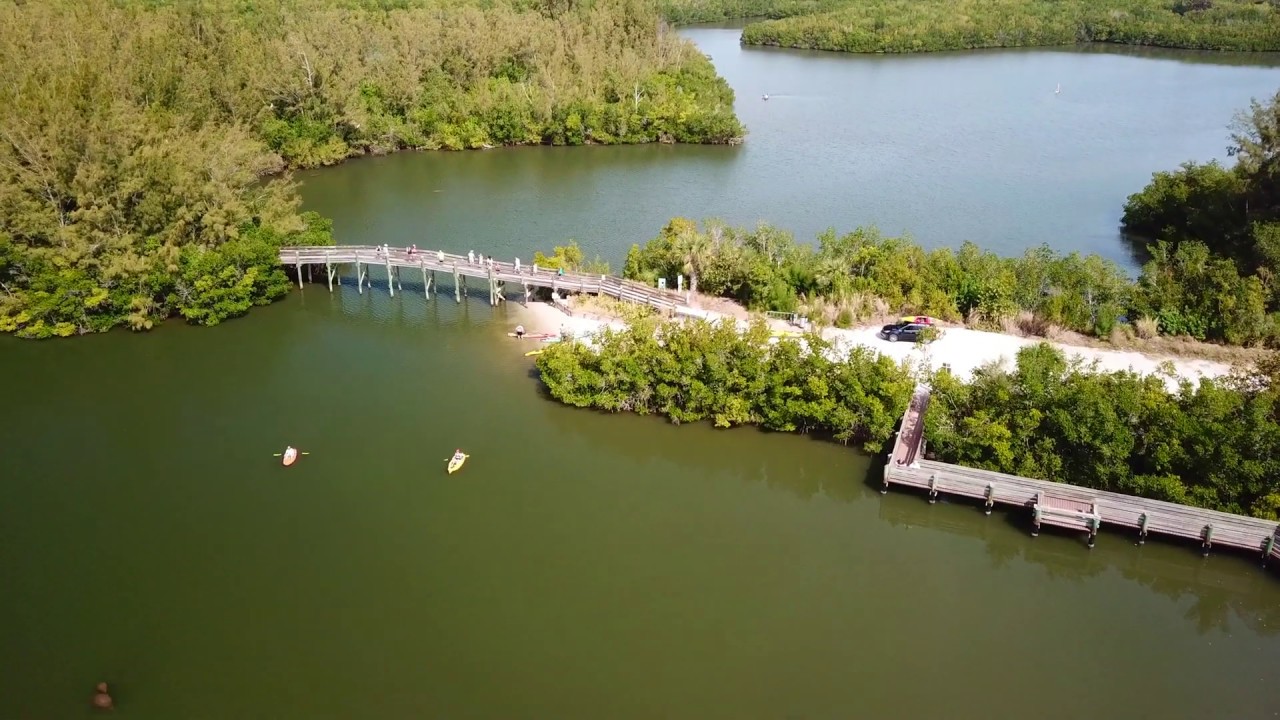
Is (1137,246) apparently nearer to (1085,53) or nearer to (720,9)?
(1085,53)

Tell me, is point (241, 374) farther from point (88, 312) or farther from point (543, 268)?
point (543, 268)

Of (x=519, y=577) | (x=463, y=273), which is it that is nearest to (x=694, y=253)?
(x=463, y=273)

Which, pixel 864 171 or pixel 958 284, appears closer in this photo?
pixel 958 284

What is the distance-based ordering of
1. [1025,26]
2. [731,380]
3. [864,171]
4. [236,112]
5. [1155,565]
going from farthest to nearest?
[1025,26] < [236,112] < [864,171] < [731,380] < [1155,565]

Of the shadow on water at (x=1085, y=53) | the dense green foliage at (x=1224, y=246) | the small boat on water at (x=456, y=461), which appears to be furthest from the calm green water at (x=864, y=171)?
the small boat on water at (x=456, y=461)

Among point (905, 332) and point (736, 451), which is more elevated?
point (905, 332)

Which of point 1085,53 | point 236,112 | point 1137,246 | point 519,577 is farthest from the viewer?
point 1085,53

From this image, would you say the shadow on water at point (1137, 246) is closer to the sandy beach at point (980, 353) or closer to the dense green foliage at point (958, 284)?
the dense green foliage at point (958, 284)
